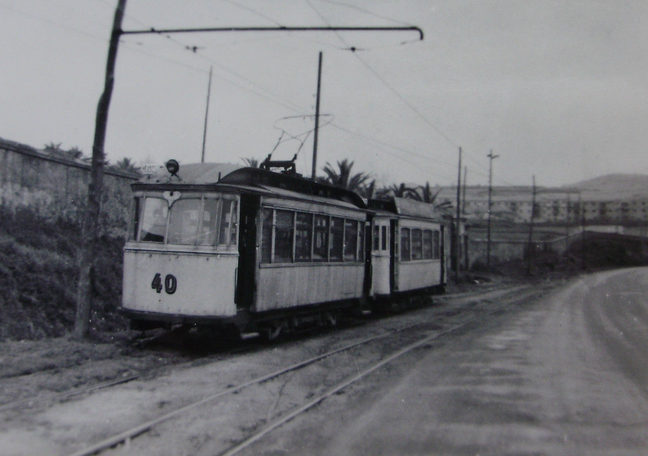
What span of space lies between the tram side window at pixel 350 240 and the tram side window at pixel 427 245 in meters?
5.69

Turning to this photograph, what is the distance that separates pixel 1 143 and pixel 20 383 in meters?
6.51

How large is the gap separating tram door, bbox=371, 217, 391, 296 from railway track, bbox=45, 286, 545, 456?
1.11 m

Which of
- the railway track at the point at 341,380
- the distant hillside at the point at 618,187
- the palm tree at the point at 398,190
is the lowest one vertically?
the railway track at the point at 341,380

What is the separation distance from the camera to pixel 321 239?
12242 mm

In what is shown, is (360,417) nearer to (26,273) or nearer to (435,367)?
(435,367)

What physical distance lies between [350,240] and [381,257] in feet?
8.75

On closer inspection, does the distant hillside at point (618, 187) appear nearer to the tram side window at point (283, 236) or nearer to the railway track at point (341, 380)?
the railway track at point (341, 380)

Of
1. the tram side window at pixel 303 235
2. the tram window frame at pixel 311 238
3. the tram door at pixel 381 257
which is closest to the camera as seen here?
the tram window frame at pixel 311 238

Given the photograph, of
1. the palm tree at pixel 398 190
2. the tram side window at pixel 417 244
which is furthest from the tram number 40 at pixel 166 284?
the palm tree at pixel 398 190

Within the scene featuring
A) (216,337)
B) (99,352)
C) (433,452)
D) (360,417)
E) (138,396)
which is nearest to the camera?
(433,452)

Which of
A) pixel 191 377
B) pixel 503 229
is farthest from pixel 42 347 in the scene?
pixel 503 229

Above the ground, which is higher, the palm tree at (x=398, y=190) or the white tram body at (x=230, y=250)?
the palm tree at (x=398, y=190)

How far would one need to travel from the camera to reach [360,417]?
6348mm

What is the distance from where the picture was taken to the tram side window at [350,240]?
44.2 feet
